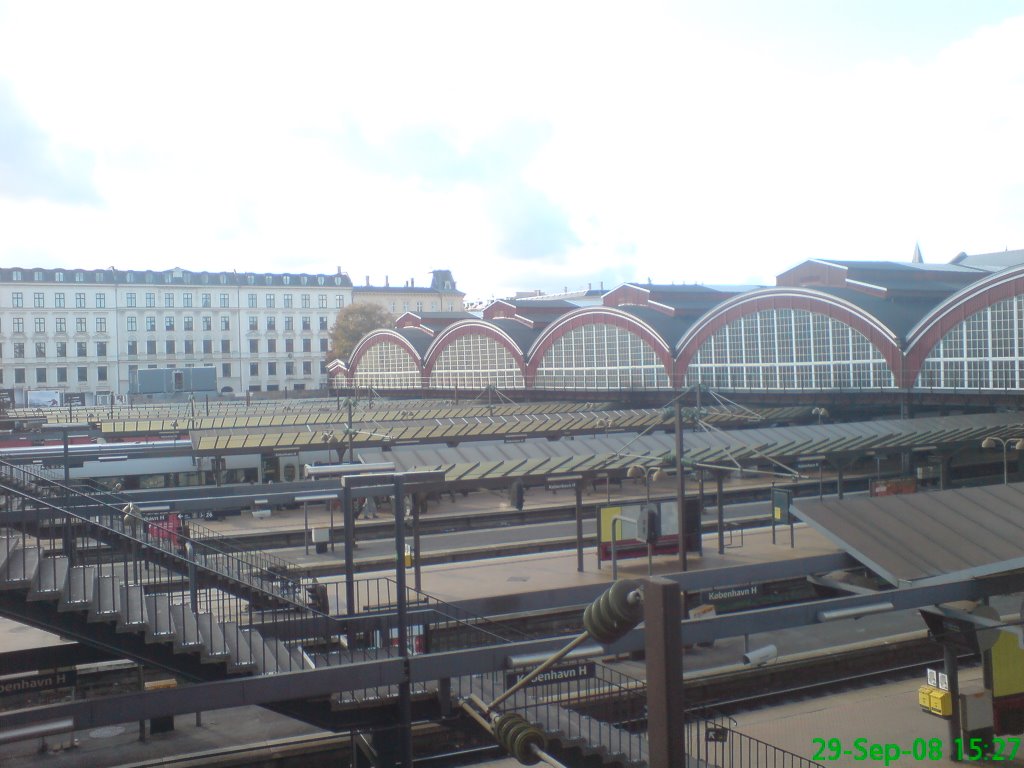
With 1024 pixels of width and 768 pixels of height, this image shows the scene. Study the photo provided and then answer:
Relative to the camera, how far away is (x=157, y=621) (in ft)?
27.0

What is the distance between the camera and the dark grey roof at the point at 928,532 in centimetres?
1249

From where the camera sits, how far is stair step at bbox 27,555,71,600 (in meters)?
7.59

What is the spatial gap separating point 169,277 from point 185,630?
80.3m

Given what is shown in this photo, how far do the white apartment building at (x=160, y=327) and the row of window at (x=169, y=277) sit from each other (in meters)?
0.09

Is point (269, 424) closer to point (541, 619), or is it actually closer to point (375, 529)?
point (375, 529)

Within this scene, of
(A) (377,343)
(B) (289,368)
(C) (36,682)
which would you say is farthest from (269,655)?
(B) (289,368)

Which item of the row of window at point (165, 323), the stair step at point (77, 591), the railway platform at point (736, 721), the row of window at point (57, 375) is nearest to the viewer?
the stair step at point (77, 591)

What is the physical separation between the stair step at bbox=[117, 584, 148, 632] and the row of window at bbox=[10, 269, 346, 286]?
76699mm

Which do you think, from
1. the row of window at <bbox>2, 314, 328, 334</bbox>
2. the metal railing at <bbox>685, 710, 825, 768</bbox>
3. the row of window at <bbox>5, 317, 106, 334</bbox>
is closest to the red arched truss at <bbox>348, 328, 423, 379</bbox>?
the row of window at <bbox>2, 314, 328, 334</bbox>

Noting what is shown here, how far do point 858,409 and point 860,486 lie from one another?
43.0 ft

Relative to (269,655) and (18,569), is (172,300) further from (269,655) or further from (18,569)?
(18,569)

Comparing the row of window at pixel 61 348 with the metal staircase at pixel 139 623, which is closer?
the metal staircase at pixel 139 623

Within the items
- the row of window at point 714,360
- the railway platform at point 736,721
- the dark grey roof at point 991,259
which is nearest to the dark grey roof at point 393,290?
the row of window at point 714,360

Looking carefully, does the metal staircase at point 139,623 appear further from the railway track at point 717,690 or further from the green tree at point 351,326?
the green tree at point 351,326
